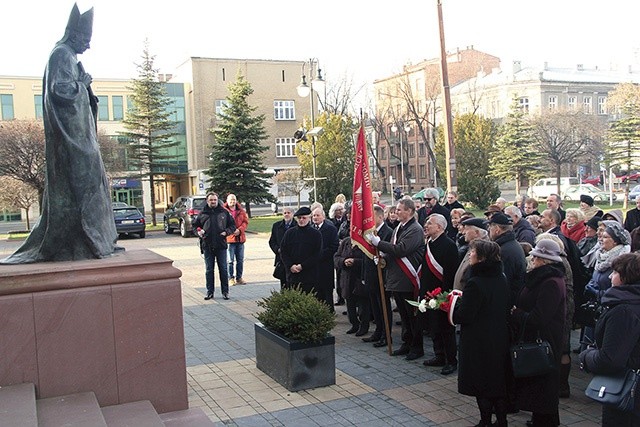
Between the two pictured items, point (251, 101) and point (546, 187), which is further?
point (251, 101)

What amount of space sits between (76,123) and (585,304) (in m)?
5.50

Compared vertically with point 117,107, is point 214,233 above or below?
below

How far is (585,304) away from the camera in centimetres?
677

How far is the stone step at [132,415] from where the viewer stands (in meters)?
4.59

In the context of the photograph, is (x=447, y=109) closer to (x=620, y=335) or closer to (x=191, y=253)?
(x=191, y=253)

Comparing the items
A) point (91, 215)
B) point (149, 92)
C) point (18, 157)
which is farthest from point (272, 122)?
point (91, 215)

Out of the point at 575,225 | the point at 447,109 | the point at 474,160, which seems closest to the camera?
the point at 575,225

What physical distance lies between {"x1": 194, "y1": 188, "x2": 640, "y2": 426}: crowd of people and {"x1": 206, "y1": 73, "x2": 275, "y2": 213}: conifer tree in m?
26.4

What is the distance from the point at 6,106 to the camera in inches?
1912

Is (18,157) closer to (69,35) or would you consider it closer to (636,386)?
(69,35)

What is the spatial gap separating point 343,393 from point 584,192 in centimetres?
4192

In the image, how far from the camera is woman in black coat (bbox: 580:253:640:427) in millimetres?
4066

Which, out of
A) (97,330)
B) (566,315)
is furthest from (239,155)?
(97,330)

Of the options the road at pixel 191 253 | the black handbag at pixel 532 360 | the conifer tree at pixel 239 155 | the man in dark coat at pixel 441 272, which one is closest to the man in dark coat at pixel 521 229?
the man in dark coat at pixel 441 272
